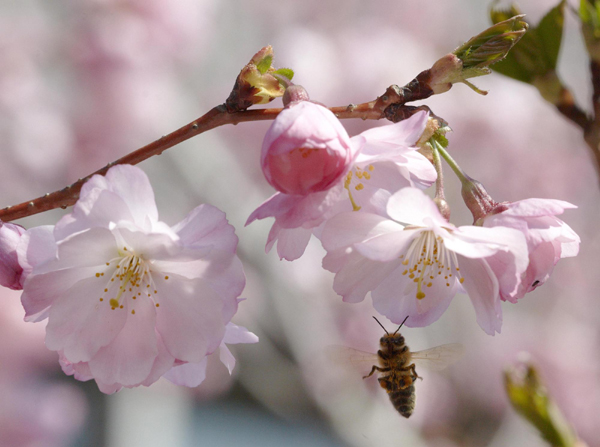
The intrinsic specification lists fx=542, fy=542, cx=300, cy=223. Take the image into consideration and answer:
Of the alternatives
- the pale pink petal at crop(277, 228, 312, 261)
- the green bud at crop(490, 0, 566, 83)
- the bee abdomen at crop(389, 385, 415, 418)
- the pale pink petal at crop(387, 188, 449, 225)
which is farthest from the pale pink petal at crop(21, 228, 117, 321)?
the green bud at crop(490, 0, 566, 83)

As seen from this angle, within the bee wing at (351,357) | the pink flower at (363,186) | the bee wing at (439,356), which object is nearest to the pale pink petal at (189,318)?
the pink flower at (363,186)

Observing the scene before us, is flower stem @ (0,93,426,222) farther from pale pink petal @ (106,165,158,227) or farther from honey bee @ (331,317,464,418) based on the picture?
honey bee @ (331,317,464,418)

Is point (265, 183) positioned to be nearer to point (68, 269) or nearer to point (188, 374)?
point (188, 374)

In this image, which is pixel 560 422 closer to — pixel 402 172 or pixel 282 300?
pixel 402 172

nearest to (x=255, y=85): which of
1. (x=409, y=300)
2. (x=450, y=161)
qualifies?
(x=450, y=161)

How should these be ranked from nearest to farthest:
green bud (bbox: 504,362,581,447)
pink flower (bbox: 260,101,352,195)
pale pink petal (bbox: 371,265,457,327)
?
pink flower (bbox: 260,101,352,195) < pale pink petal (bbox: 371,265,457,327) < green bud (bbox: 504,362,581,447)

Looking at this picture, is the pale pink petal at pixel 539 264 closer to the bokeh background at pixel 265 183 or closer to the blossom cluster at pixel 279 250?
the blossom cluster at pixel 279 250

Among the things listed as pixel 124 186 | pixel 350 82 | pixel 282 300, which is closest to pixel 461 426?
pixel 282 300
